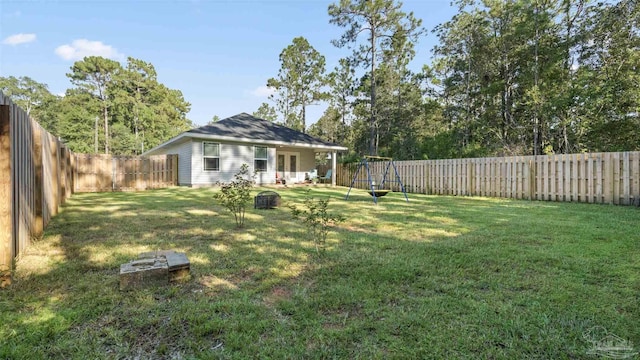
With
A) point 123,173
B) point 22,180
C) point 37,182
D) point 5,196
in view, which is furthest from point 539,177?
point 123,173

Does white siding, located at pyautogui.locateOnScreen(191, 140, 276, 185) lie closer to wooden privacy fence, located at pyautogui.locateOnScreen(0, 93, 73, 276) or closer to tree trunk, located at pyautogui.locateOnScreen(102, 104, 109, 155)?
wooden privacy fence, located at pyautogui.locateOnScreen(0, 93, 73, 276)

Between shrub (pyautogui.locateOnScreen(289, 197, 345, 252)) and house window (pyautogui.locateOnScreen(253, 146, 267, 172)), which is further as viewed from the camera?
house window (pyautogui.locateOnScreen(253, 146, 267, 172))

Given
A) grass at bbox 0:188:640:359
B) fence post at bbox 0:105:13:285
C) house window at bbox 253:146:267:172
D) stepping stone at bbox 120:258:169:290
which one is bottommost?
grass at bbox 0:188:640:359

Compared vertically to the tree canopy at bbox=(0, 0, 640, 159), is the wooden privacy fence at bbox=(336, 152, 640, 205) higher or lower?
lower

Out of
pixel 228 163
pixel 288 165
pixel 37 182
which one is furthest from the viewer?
pixel 288 165

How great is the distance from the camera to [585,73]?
13.4m

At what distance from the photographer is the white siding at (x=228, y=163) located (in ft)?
43.8

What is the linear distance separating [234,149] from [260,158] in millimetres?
1450

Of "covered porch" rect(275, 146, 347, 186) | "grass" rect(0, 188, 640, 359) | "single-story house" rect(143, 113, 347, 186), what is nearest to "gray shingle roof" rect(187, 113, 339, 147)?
"single-story house" rect(143, 113, 347, 186)

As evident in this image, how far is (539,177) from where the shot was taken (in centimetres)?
883

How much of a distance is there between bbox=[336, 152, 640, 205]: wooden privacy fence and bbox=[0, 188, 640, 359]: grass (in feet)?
13.4

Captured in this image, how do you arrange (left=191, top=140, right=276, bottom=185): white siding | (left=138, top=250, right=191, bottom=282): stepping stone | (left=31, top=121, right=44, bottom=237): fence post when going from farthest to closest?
(left=191, top=140, right=276, bottom=185): white siding, (left=31, top=121, right=44, bottom=237): fence post, (left=138, top=250, right=191, bottom=282): stepping stone

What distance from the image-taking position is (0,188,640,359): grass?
1.64 m

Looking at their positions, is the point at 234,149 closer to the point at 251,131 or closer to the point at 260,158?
the point at 260,158
